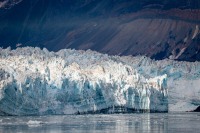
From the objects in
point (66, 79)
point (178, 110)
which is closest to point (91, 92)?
point (66, 79)

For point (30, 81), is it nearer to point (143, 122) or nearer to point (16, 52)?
point (143, 122)

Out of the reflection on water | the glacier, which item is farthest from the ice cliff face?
the reflection on water

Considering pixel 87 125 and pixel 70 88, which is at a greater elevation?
pixel 70 88

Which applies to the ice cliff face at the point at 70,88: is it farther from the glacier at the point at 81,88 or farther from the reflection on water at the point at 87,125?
the reflection on water at the point at 87,125

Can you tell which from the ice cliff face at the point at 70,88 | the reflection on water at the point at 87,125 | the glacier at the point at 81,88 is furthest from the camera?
the glacier at the point at 81,88

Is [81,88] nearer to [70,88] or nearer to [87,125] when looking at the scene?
[70,88]

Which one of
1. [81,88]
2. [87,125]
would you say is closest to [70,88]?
[81,88]

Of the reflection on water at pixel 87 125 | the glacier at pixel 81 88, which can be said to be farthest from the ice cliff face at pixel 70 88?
the reflection on water at pixel 87 125

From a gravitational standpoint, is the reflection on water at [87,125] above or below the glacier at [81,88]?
below
